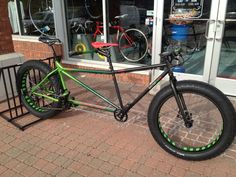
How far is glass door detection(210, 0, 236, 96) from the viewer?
3.76m

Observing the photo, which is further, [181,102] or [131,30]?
[131,30]

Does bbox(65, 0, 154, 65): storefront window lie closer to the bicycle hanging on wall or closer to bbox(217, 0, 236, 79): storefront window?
the bicycle hanging on wall

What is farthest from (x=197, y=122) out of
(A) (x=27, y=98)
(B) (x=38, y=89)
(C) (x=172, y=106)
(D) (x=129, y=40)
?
(D) (x=129, y=40)

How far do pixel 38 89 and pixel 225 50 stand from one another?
2.99m

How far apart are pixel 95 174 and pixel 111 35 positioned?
3390mm

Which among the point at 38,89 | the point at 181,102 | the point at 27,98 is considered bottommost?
the point at 27,98

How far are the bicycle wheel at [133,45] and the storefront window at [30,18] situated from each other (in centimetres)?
190

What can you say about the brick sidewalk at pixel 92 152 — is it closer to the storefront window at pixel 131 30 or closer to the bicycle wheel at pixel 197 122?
the bicycle wheel at pixel 197 122

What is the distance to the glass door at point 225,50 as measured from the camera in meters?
3.76

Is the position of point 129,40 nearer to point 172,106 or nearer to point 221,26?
point 221,26

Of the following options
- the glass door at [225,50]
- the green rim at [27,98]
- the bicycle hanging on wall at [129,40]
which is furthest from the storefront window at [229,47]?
the green rim at [27,98]

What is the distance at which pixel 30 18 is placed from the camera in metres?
6.44

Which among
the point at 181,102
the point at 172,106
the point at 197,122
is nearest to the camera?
the point at 181,102

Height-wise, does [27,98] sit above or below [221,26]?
below
